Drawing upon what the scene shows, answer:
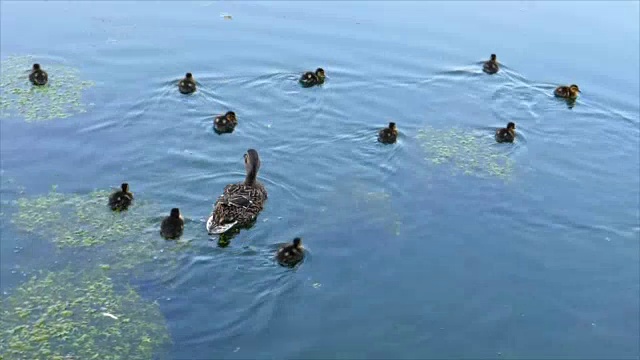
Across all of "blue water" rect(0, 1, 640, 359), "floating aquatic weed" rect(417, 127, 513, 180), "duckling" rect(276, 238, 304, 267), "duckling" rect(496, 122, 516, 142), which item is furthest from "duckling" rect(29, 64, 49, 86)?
"duckling" rect(496, 122, 516, 142)

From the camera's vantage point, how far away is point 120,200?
9.33 metres

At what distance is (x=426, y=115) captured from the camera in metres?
12.3

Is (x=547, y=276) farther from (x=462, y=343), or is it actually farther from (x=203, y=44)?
(x=203, y=44)

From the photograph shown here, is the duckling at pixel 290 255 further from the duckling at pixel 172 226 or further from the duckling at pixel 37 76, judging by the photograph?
the duckling at pixel 37 76

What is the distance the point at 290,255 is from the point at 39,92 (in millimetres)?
5777

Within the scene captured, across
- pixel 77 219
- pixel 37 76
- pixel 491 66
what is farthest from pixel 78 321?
pixel 491 66

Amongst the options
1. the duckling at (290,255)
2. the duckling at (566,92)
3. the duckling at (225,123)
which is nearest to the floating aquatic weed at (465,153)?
the duckling at (566,92)

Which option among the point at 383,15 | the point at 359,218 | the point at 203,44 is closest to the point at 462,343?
the point at 359,218

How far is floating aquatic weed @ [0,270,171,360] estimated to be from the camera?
721 centimetres

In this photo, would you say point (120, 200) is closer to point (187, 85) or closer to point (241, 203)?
point (241, 203)

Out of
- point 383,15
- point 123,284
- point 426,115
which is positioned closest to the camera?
point 123,284

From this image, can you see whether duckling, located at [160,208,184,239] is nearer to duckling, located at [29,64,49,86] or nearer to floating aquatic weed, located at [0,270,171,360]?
floating aquatic weed, located at [0,270,171,360]

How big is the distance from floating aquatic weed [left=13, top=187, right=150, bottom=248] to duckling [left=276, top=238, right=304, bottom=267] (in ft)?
5.60

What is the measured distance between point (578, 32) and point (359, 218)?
890cm
